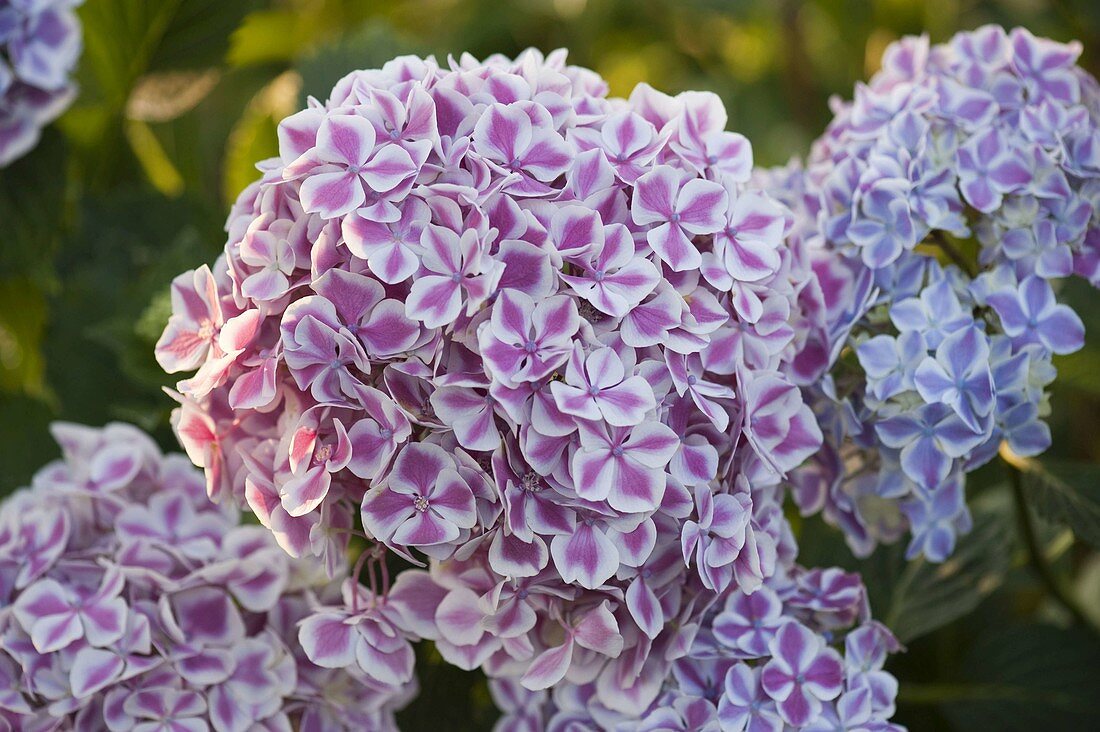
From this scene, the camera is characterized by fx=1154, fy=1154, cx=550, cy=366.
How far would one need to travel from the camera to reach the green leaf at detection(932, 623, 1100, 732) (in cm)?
84

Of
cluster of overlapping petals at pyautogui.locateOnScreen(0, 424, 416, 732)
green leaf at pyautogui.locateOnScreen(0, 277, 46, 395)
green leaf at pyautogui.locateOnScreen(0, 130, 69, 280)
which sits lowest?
green leaf at pyautogui.locateOnScreen(0, 277, 46, 395)

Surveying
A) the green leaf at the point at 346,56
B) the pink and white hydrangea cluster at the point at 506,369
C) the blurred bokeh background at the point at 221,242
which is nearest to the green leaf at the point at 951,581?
the blurred bokeh background at the point at 221,242

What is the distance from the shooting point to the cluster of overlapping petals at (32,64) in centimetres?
79

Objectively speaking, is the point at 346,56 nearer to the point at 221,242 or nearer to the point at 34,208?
the point at 221,242

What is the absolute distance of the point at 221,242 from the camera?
91 cm

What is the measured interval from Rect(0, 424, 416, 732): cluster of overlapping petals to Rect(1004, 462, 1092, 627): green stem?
1.37 feet

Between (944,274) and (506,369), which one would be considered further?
(944,274)

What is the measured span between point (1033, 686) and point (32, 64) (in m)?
0.85

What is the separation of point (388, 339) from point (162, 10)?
0.59 metres

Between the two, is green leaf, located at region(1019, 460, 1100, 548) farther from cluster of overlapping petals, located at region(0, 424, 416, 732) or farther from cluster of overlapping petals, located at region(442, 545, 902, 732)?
cluster of overlapping petals, located at region(0, 424, 416, 732)

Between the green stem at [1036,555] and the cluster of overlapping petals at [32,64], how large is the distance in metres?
0.70

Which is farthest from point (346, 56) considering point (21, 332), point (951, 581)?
point (951, 581)

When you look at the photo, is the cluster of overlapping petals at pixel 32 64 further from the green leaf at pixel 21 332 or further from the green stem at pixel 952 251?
the green stem at pixel 952 251

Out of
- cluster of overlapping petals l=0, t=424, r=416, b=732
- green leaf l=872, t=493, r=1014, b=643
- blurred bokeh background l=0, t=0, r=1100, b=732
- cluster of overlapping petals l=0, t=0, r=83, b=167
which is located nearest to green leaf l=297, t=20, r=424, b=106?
blurred bokeh background l=0, t=0, r=1100, b=732
